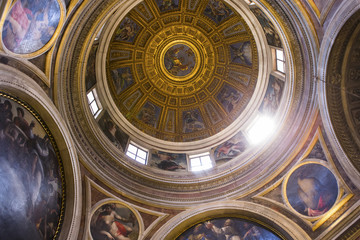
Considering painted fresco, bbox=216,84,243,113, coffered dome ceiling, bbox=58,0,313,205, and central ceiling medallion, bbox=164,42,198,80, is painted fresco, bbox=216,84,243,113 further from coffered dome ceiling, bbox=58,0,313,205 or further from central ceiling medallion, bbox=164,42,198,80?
central ceiling medallion, bbox=164,42,198,80

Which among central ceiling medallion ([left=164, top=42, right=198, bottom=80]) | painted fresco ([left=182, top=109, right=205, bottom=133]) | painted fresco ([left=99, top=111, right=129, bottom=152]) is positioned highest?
central ceiling medallion ([left=164, top=42, right=198, bottom=80])

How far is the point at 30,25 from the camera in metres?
10.8

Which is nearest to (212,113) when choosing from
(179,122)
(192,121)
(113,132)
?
(192,121)

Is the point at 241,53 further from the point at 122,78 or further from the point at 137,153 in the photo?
the point at 137,153

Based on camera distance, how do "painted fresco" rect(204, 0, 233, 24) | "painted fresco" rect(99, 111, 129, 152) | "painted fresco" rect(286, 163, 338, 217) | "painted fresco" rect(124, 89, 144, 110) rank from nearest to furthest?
"painted fresco" rect(286, 163, 338, 217), "painted fresco" rect(99, 111, 129, 152), "painted fresco" rect(204, 0, 233, 24), "painted fresco" rect(124, 89, 144, 110)

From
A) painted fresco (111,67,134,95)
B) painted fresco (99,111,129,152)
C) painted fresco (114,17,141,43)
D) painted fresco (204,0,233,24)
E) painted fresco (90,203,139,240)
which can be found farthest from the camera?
painted fresco (111,67,134,95)

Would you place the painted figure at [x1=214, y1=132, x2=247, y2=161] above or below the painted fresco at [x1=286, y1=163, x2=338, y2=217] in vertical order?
above

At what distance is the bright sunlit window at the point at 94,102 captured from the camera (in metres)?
16.5

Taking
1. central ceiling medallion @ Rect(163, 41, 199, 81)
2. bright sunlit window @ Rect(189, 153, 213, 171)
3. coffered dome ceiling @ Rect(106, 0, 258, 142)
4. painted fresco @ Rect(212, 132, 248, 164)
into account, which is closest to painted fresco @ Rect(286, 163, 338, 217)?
painted fresco @ Rect(212, 132, 248, 164)

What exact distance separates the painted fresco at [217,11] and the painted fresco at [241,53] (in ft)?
5.83

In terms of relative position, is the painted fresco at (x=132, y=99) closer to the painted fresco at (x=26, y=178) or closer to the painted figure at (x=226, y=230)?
the painted fresco at (x=26, y=178)

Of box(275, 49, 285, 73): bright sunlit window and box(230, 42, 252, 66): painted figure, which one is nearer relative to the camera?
box(275, 49, 285, 73): bright sunlit window

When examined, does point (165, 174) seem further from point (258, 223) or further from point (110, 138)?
point (258, 223)

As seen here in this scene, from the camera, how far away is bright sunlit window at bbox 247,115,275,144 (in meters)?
16.3
